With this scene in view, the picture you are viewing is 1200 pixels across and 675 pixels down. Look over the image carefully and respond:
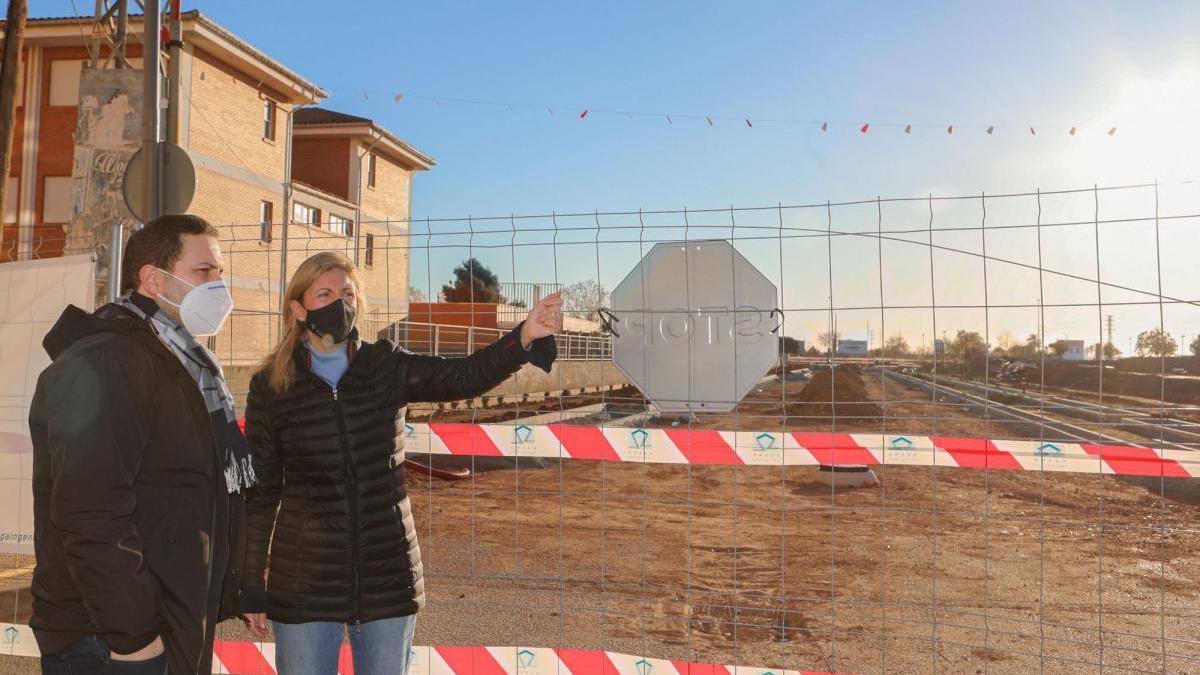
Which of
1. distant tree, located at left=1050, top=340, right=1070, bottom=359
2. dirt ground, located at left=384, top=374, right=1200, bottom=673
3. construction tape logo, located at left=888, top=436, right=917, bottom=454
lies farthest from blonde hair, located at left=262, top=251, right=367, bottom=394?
distant tree, located at left=1050, top=340, right=1070, bottom=359

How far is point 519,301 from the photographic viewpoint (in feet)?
14.9

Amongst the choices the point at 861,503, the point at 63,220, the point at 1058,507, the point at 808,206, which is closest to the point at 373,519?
the point at 808,206

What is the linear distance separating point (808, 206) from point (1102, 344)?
4.71 feet

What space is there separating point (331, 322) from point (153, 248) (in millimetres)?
640

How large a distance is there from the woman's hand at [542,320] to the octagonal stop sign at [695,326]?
0.92 m

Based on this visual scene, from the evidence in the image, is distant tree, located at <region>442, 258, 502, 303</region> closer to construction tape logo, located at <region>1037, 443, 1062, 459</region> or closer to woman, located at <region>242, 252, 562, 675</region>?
woman, located at <region>242, 252, 562, 675</region>

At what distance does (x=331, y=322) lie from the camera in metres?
2.99

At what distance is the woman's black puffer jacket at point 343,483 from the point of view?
288cm

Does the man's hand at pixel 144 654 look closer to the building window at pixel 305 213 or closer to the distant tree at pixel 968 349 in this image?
the distant tree at pixel 968 349

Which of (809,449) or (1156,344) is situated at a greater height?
(1156,344)

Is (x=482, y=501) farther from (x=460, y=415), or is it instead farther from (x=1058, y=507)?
(x=1058, y=507)

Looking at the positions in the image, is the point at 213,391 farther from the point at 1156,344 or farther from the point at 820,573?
the point at 820,573

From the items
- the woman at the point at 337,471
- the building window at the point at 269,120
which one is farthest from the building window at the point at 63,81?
the woman at the point at 337,471

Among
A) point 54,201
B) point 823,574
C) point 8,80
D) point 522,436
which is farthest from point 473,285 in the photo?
point 54,201
